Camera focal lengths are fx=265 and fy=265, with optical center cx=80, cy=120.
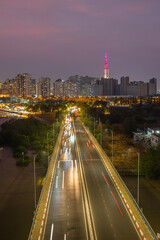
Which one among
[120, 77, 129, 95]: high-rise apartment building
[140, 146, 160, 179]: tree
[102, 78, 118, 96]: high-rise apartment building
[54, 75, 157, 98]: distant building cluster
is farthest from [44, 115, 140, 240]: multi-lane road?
[120, 77, 129, 95]: high-rise apartment building

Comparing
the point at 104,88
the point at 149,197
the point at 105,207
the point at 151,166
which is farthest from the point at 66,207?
the point at 104,88

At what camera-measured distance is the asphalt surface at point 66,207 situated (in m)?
7.28

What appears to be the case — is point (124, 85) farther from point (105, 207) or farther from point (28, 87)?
point (105, 207)

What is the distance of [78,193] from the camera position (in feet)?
33.7

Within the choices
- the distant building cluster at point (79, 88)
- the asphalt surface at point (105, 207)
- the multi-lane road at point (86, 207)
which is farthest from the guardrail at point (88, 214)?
the distant building cluster at point (79, 88)

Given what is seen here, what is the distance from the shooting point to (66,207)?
8938 millimetres

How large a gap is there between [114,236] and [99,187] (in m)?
3.72

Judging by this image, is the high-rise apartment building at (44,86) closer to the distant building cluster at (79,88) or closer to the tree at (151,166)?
the distant building cluster at (79,88)

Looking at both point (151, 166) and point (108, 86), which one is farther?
point (108, 86)

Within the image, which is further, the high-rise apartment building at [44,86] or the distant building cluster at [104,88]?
the high-rise apartment building at [44,86]

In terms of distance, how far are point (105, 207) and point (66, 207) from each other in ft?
4.31

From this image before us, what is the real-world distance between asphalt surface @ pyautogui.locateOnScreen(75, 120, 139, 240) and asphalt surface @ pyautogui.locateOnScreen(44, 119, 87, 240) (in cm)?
47

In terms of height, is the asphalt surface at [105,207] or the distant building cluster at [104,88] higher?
the distant building cluster at [104,88]

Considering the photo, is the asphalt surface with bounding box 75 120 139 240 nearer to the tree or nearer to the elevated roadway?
the elevated roadway
